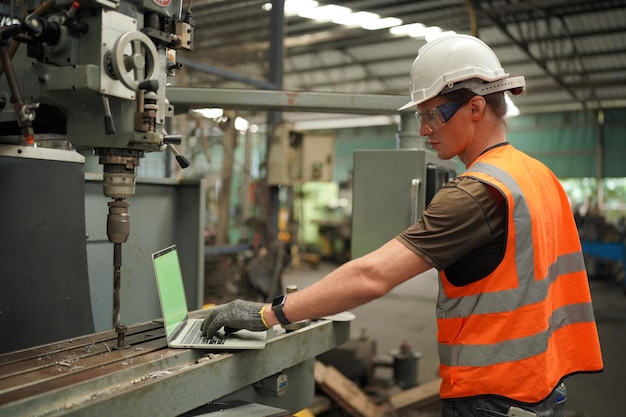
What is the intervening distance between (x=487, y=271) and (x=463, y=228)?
10 cm

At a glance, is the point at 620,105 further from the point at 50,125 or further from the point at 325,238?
the point at 50,125

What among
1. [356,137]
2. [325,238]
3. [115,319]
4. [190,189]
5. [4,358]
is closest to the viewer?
[4,358]

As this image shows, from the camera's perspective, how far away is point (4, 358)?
3.26 ft

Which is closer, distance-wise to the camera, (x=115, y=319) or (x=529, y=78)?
(x=115, y=319)

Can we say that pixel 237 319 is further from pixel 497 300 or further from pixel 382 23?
pixel 382 23

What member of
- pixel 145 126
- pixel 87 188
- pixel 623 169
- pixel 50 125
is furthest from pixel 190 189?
pixel 623 169

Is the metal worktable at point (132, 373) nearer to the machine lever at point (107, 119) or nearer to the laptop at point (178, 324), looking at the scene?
the laptop at point (178, 324)

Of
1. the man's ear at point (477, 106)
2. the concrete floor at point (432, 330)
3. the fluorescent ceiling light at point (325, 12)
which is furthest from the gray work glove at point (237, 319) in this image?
the fluorescent ceiling light at point (325, 12)

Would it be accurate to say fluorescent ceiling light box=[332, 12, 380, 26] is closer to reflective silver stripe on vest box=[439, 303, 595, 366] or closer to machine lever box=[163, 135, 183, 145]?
machine lever box=[163, 135, 183, 145]

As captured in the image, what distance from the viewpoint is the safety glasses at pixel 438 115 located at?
104cm

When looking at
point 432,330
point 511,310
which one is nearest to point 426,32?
point 432,330

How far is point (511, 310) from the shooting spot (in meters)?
0.92

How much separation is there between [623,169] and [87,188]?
8968mm

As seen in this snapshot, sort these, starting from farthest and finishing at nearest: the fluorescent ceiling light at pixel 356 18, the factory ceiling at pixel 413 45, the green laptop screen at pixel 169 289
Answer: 1. the fluorescent ceiling light at pixel 356 18
2. the factory ceiling at pixel 413 45
3. the green laptop screen at pixel 169 289
